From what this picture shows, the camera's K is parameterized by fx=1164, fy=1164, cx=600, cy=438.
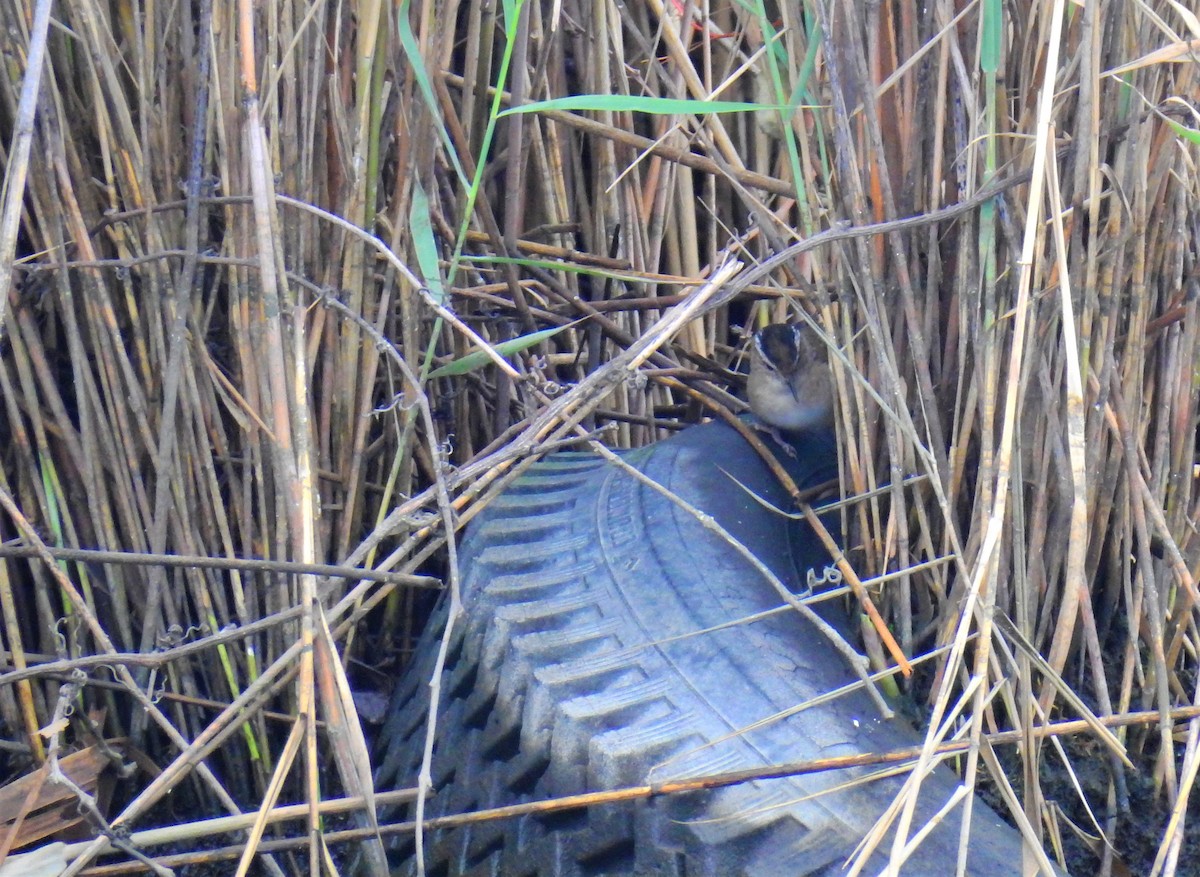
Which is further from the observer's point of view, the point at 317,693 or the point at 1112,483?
the point at 317,693

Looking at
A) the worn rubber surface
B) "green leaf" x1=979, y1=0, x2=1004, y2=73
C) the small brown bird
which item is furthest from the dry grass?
the small brown bird

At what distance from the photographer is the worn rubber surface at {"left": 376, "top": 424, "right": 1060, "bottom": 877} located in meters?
1.19

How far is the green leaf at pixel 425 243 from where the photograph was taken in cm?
156

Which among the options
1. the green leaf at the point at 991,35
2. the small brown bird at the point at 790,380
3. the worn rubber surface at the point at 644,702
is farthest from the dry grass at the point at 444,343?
the small brown bird at the point at 790,380

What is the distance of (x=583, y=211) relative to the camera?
2344 millimetres

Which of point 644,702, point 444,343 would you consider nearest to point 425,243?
point 444,343

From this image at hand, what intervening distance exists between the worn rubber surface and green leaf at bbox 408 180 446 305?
0.36 m

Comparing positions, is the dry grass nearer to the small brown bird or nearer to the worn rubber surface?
the worn rubber surface

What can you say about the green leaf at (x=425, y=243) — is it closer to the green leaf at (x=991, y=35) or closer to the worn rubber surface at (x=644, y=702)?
the worn rubber surface at (x=644, y=702)

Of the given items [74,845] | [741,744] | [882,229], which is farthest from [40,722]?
[882,229]

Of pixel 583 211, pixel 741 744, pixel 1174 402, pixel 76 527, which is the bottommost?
pixel 741 744

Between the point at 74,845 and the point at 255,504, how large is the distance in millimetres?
566

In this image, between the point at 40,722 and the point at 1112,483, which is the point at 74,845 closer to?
the point at 40,722

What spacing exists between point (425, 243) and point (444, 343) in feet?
1.38
